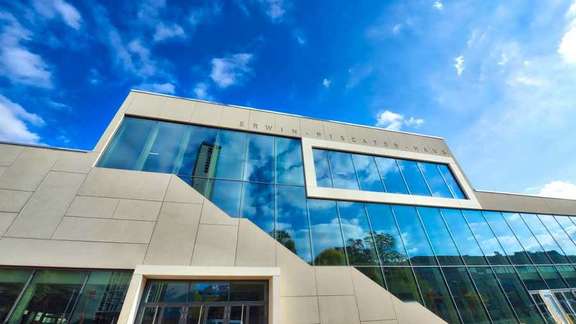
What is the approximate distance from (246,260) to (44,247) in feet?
21.3

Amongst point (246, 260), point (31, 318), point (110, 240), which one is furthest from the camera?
point (246, 260)

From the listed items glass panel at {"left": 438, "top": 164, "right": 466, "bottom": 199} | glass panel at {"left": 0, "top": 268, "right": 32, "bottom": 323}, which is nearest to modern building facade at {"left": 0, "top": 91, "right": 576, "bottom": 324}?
glass panel at {"left": 0, "top": 268, "right": 32, "bottom": 323}

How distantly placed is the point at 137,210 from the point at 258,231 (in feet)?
15.4

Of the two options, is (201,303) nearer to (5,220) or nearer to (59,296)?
(59,296)

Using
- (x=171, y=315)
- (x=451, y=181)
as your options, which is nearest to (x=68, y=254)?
(x=171, y=315)

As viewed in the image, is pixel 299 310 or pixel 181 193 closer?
pixel 299 310

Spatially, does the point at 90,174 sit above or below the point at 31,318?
above

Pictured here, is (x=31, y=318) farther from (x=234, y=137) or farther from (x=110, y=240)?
(x=234, y=137)

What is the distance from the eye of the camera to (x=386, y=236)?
1009 centimetres

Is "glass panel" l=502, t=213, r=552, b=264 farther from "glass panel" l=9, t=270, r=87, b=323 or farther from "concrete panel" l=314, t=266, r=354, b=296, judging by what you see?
"glass panel" l=9, t=270, r=87, b=323

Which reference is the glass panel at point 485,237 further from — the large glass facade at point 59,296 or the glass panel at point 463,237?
the large glass facade at point 59,296

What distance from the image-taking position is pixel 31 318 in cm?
610

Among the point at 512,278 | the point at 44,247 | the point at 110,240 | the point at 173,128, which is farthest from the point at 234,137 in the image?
the point at 512,278

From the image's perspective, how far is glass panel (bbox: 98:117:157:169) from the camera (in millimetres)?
9039
